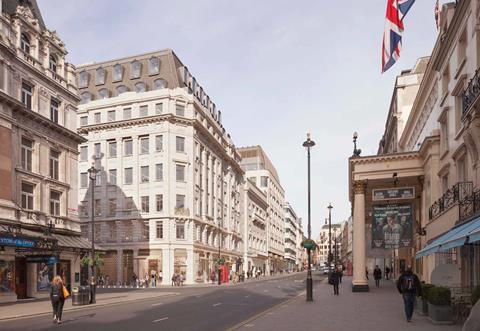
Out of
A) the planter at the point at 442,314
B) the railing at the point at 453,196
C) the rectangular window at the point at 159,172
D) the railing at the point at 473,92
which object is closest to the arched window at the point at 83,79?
the rectangular window at the point at 159,172

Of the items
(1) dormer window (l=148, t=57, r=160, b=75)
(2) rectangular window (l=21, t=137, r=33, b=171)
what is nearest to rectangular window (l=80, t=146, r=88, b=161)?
(1) dormer window (l=148, t=57, r=160, b=75)

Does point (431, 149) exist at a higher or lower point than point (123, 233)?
higher

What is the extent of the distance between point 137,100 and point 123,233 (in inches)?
648

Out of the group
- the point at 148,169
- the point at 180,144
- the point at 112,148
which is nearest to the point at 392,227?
the point at 180,144

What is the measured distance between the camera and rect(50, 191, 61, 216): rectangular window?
120 ft

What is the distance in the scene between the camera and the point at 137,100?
215ft

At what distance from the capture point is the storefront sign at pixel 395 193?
30.0m

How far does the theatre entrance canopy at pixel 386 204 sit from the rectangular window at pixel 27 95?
21.2 metres

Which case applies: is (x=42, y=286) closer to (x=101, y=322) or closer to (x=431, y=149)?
(x=101, y=322)

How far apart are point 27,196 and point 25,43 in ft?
33.2

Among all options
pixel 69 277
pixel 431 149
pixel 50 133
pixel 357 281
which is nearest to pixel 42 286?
pixel 69 277

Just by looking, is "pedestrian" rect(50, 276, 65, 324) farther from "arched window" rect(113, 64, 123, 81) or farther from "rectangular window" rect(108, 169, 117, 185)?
"arched window" rect(113, 64, 123, 81)

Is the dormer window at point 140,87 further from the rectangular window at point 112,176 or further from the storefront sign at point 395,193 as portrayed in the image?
the storefront sign at point 395,193

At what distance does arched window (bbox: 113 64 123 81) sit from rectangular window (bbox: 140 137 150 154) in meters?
10.5
